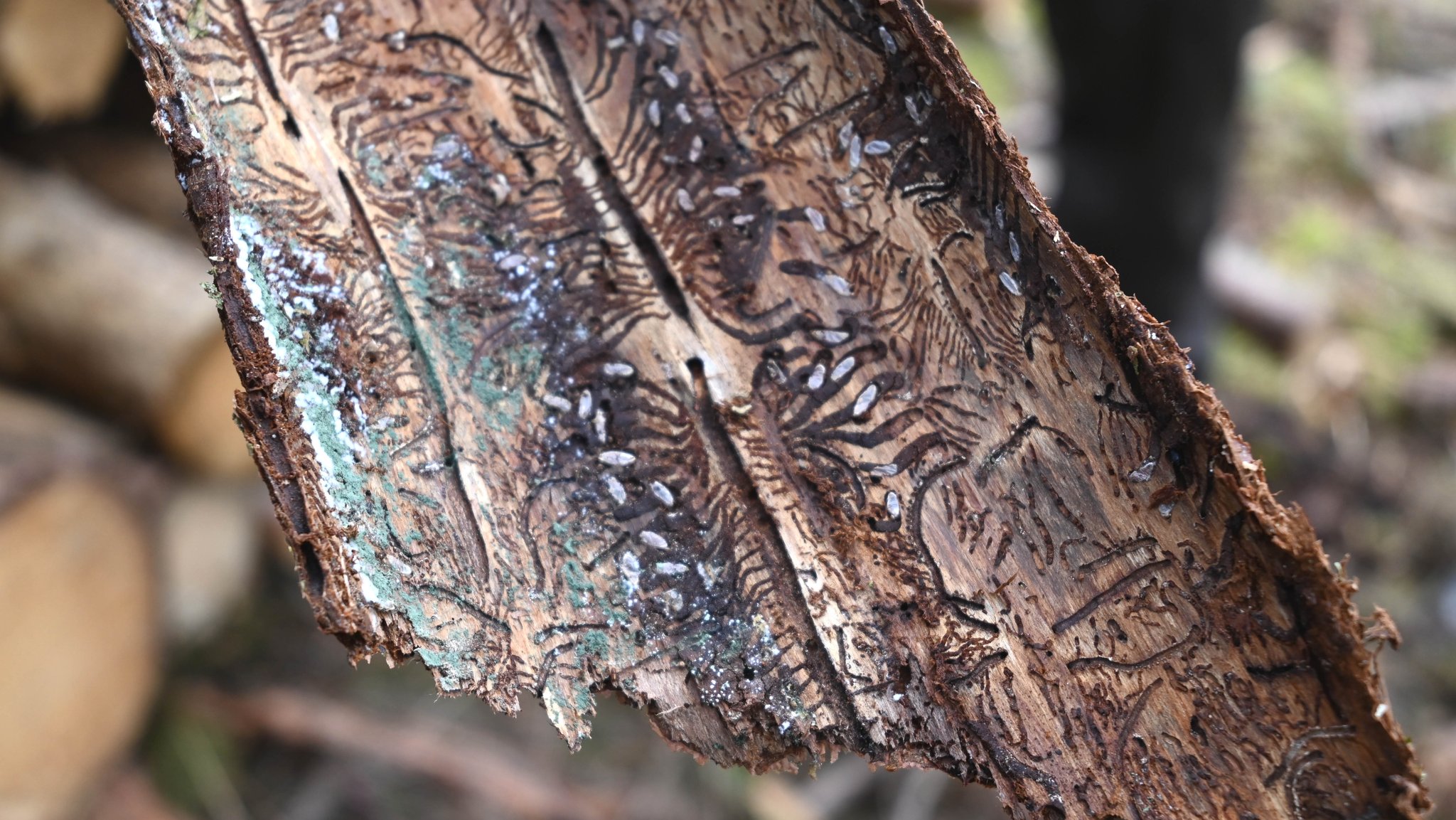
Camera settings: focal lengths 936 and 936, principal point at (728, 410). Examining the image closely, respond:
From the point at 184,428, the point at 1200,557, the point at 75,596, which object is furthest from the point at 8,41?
the point at 1200,557

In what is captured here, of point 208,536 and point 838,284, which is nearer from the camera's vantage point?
point 838,284

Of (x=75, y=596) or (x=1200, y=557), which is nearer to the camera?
(x=1200, y=557)

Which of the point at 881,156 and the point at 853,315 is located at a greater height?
the point at 881,156

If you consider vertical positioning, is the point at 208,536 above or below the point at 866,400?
below

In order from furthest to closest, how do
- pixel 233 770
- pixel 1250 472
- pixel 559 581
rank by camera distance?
1. pixel 233 770
2. pixel 559 581
3. pixel 1250 472

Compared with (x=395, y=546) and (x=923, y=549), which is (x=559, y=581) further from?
(x=923, y=549)

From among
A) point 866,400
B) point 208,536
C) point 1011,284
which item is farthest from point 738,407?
point 208,536

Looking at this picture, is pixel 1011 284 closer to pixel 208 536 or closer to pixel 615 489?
pixel 615 489
